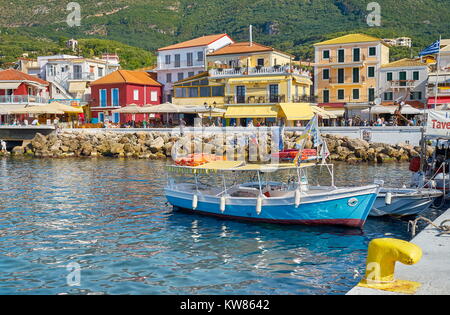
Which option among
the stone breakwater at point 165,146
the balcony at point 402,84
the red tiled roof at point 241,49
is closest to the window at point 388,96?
the balcony at point 402,84

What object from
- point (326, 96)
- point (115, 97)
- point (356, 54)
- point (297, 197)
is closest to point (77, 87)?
point (115, 97)

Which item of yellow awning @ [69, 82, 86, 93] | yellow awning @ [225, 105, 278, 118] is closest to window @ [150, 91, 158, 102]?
yellow awning @ [69, 82, 86, 93]

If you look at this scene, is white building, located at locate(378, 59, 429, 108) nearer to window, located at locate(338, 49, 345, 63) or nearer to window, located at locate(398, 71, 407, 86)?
window, located at locate(398, 71, 407, 86)

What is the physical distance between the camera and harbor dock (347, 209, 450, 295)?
33.0ft

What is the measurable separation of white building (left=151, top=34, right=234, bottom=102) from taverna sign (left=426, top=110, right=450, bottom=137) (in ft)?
147

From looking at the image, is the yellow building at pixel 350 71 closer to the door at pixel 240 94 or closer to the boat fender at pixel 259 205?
the door at pixel 240 94

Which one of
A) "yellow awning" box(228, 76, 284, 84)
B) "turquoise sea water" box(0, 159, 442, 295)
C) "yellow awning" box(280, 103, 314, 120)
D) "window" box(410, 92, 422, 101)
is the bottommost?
"turquoise sea water" box(0, 159, 442, 295)

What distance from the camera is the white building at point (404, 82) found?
185ft

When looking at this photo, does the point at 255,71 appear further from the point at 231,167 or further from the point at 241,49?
the point at 231,167

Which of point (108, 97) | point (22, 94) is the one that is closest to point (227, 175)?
point (108, 97)

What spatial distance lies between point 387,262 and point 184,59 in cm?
5900

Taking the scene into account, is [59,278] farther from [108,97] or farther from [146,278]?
[108,97]

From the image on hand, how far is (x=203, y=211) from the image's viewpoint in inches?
880
